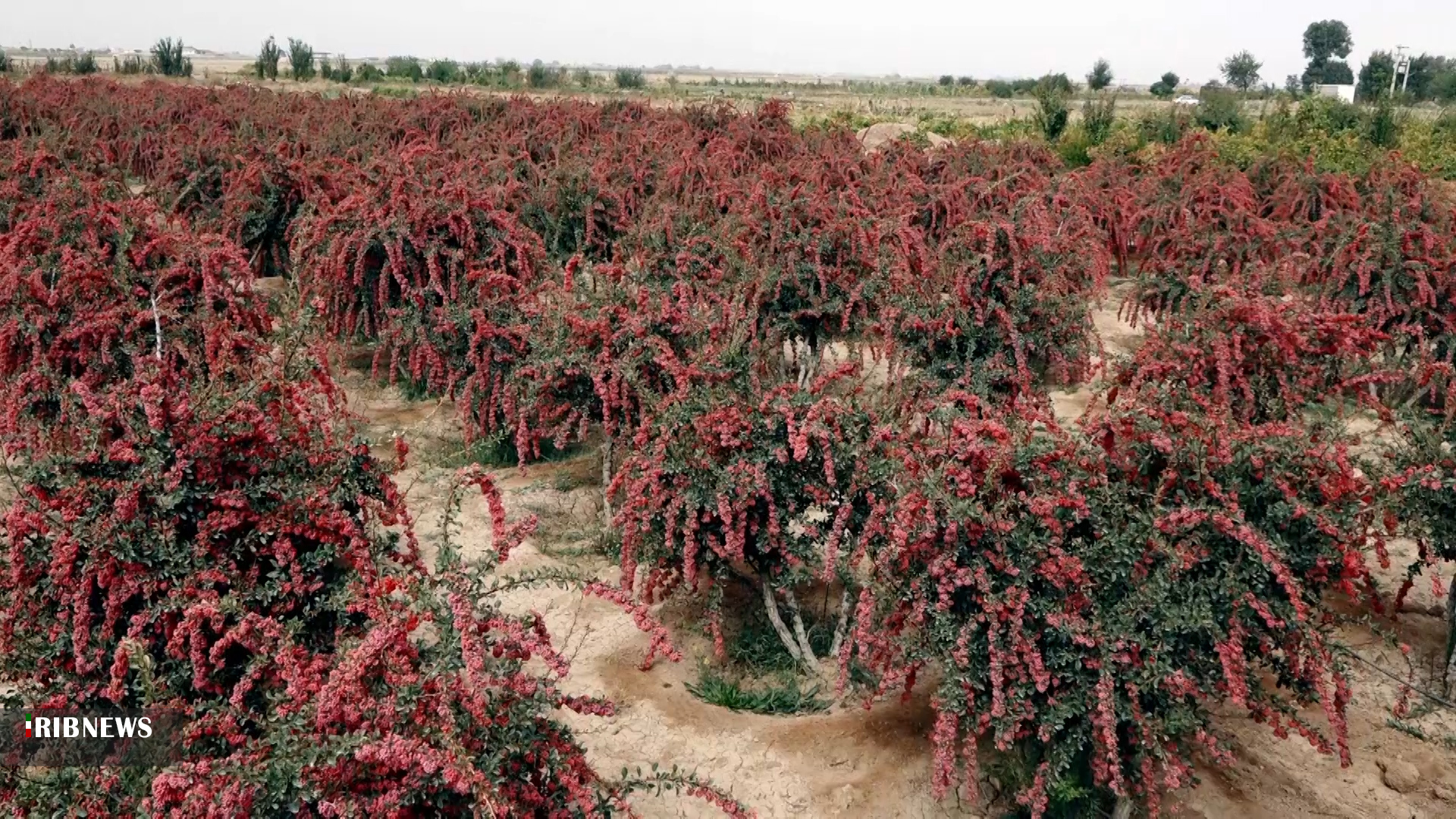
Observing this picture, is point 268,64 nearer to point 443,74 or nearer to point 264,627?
point 443,74

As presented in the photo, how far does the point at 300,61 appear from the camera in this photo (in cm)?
4000

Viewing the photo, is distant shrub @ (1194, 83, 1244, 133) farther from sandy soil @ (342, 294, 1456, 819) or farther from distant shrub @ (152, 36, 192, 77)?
distant shrub @ (152, 36, 192, 77)

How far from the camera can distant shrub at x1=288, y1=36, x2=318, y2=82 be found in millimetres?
39438

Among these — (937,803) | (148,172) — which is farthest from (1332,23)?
(937,803)

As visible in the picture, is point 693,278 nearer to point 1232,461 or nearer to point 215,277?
point 215,277

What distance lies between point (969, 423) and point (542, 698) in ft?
6.74

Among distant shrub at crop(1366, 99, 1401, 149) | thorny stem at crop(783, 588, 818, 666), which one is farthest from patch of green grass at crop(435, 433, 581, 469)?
distant shrub at crop(1366, 99, 1401, 149)

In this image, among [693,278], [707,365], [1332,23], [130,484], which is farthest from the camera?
[1332,23]

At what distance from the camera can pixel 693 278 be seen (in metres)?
8.22

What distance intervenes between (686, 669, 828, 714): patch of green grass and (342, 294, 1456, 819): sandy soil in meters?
0.07

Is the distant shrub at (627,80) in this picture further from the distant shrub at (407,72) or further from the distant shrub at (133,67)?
the distant shrub at (133,67)

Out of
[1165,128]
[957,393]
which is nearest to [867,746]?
[957,393]

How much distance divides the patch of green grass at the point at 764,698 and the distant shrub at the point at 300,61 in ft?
133

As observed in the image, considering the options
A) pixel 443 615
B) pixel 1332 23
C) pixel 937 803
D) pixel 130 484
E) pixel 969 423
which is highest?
pixel 1332 23
